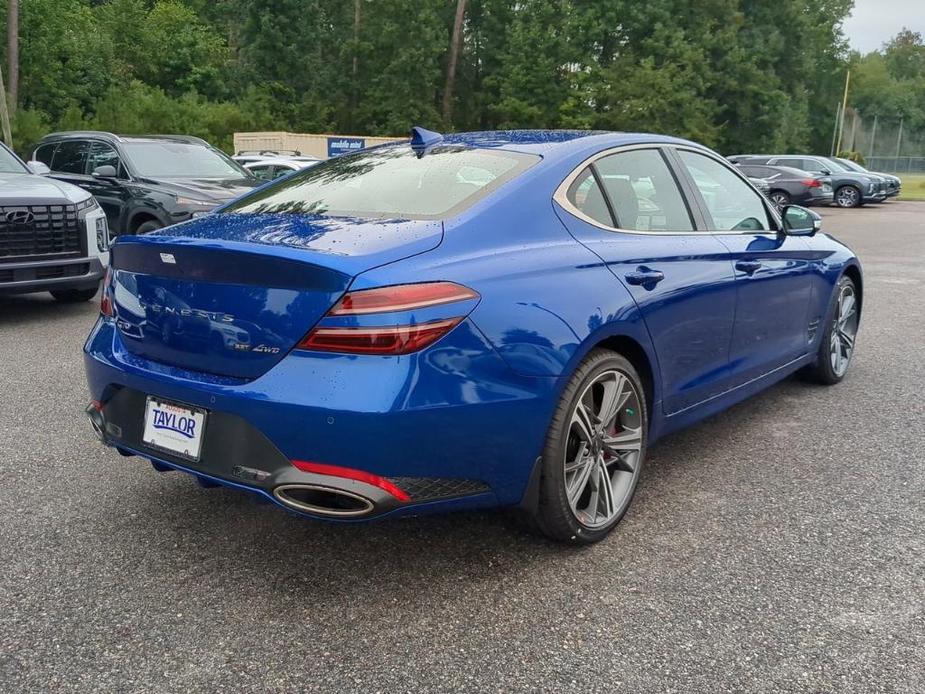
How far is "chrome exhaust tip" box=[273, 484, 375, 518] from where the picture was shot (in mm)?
2535

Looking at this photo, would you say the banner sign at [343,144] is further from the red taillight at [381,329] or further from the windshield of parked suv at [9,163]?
the red taillight at [381,329]

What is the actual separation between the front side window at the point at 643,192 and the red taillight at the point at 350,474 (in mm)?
1494

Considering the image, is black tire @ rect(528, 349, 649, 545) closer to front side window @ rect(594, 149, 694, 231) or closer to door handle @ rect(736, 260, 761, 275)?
front side window @ rect(594, 149, 694, 231)

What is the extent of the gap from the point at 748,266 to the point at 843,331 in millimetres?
1828

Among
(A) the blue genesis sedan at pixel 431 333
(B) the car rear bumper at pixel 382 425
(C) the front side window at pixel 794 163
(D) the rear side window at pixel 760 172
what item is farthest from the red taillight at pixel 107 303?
(C) the front side window at pixel 794 163

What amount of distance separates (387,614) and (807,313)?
124 inches

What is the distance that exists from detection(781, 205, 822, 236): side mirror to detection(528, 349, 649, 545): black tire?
2.05 m

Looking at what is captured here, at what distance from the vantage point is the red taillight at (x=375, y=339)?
2488 millimetres

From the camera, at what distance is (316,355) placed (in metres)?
2.53

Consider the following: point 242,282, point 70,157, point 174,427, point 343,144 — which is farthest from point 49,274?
point 343,144

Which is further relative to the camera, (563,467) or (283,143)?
(283,143)

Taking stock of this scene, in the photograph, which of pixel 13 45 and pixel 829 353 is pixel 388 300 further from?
pixel 13 45

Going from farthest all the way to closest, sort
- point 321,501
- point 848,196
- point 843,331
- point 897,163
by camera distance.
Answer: point 897,163, point 848,196, point 843,331, point 321,501

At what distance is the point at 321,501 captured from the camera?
8.52ft
